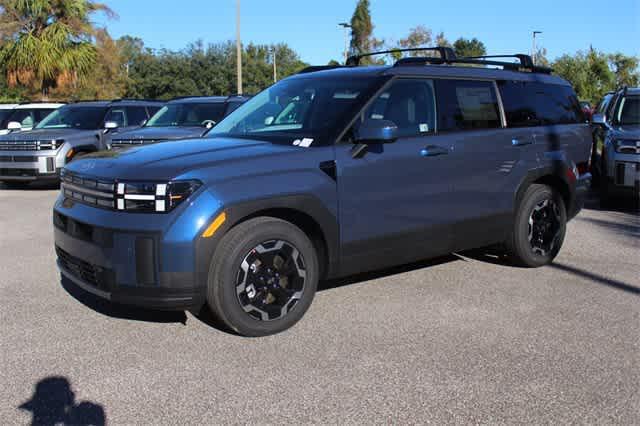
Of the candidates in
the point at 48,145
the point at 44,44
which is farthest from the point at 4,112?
the point at 44,44

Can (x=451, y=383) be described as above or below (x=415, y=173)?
below

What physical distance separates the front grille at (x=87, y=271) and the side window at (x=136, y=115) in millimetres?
9214

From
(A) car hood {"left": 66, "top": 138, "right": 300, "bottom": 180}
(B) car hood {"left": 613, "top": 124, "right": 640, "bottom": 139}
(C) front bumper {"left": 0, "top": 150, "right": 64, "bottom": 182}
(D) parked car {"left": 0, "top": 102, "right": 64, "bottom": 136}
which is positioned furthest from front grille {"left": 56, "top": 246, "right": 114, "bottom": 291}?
(D) parked car {"left": 0, "top": 102, "right": 64, "bottom": 136}

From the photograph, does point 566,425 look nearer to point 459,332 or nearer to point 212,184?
point 459,332

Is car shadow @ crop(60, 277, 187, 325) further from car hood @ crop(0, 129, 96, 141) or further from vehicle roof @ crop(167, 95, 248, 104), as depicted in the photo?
car hood @ crop(0, 129, 96, 141)

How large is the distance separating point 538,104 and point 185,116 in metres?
6.89

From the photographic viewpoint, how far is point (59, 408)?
3.36m

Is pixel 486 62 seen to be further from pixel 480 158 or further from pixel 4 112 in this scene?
pixel 4 112

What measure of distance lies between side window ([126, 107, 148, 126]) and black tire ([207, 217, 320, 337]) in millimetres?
9868

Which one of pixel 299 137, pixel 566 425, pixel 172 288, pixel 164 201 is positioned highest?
pixel 299 137

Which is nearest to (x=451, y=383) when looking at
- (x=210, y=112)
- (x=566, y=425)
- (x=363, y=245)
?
(x=566, y=425)

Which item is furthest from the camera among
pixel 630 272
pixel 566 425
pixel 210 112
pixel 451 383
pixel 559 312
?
pixel 210 112

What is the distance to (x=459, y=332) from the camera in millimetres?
4488

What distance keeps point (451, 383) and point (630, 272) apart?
334 centimetres
